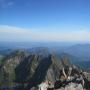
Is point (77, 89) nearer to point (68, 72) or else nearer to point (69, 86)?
point (69, 86)

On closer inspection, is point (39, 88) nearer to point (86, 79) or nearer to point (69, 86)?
point (69, 86)

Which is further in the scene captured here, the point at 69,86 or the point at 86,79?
the point at 86,79

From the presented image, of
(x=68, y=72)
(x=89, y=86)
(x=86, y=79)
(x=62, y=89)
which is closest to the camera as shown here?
(x=62, y=89)

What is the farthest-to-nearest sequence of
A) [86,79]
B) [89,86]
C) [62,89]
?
[86,79]
[89,86]
[62,89]

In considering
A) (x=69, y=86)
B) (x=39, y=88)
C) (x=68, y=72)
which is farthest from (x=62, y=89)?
(x=68, y=72)

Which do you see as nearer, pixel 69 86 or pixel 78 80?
pixel 69 86

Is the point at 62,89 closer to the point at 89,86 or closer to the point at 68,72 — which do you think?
the point at 89,86

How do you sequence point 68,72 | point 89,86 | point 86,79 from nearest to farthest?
point 89,86, point 86,79, point 68,72

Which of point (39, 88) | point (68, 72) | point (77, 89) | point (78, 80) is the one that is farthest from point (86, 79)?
point (68, 72)
